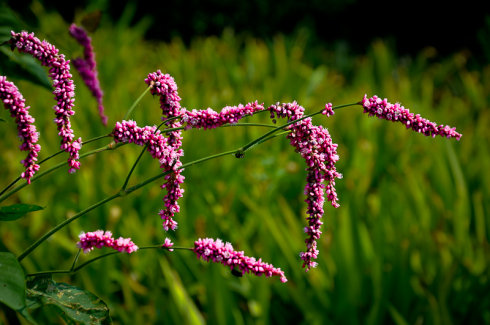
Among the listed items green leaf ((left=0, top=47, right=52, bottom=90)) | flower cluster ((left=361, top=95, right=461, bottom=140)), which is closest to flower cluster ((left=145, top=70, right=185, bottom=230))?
flower cluster ((left=361, top=95, right=461, bottom=140))

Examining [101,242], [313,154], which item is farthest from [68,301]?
[313,154]

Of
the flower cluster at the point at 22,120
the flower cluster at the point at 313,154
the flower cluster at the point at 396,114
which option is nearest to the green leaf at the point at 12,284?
the flower cluster at the point at 22,120

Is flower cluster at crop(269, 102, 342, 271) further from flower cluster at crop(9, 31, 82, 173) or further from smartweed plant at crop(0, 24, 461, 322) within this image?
flower cluster at crop(9, 31, 82, 173)

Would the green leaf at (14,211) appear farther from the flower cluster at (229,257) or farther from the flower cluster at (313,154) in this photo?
the flower cluster at (313,154)

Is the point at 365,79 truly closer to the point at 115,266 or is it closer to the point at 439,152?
the point at 439,152

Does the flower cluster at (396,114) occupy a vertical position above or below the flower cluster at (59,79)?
below

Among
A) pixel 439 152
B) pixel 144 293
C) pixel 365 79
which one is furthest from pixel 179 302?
pixel 365 79
